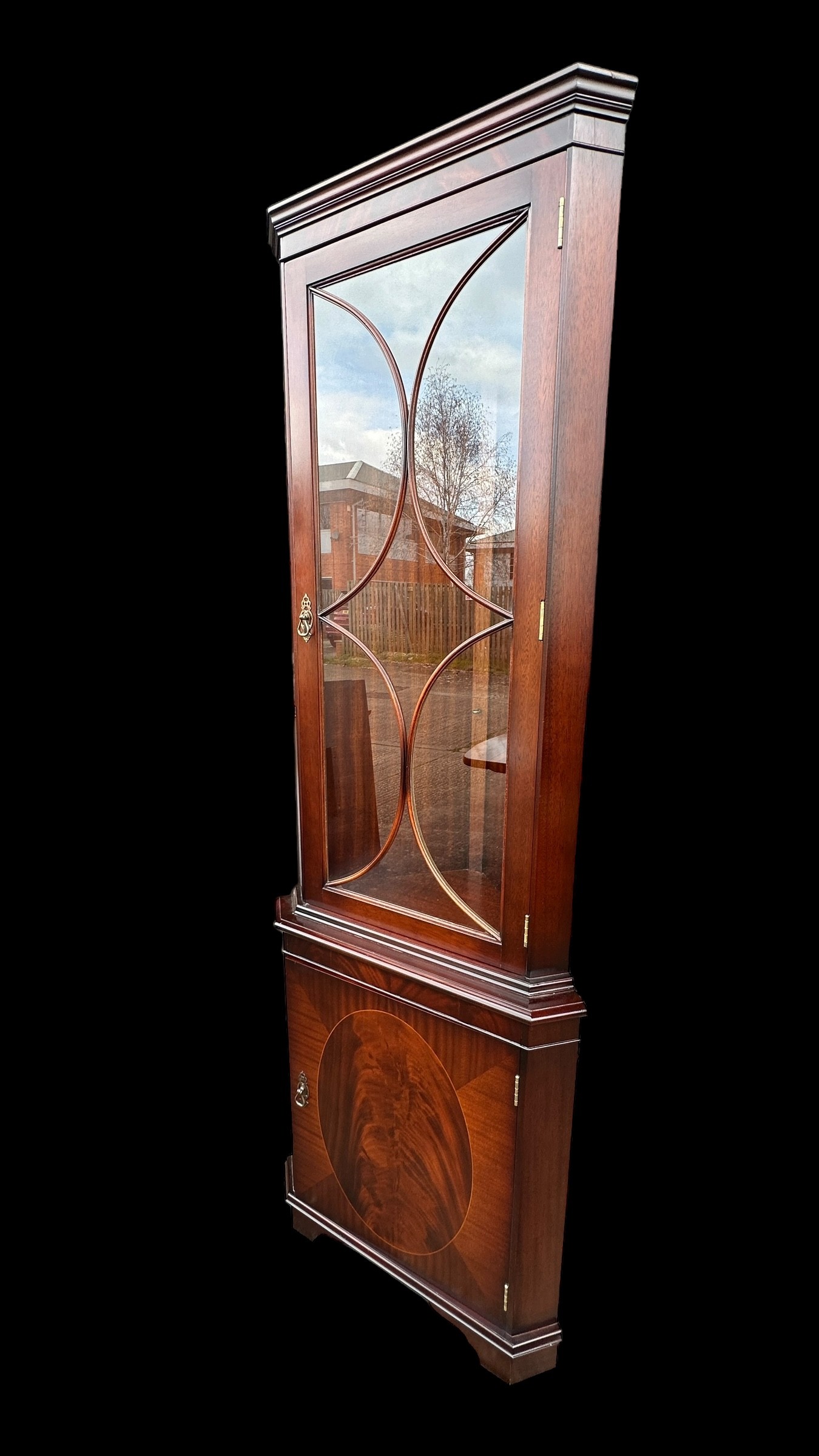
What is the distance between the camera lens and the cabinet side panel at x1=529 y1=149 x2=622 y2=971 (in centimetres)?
117

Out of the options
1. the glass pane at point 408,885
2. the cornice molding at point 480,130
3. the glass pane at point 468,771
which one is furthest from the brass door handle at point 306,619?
the cornice molding at point 480,130

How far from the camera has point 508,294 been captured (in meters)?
1.27

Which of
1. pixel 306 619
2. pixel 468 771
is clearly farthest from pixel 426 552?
pixel 468 771

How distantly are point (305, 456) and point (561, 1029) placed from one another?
124 cm

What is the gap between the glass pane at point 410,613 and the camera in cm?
145

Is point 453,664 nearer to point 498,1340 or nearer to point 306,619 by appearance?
point 306,619

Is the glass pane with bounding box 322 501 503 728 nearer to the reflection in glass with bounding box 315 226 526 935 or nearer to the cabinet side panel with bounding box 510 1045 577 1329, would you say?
the reflection in glass with bounding box 315 226 526 935

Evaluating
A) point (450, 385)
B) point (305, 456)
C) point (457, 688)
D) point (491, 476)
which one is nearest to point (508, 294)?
point (450, 385)

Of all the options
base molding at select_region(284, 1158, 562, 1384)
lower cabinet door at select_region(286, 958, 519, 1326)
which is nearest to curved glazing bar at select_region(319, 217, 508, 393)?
lower cabinet door at select_region(286, 958, 519, 1326)

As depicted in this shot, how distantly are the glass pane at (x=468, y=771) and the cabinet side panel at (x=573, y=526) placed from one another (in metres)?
0.10

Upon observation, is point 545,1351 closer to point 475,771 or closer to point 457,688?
point 475,771

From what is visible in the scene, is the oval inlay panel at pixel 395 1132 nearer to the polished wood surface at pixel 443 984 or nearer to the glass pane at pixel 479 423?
the polished wood surface at pixel 443 984

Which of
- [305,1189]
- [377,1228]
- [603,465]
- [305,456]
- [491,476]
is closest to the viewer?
[603,465]

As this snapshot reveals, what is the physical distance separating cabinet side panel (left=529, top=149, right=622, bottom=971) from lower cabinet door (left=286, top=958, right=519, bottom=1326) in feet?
1.01
